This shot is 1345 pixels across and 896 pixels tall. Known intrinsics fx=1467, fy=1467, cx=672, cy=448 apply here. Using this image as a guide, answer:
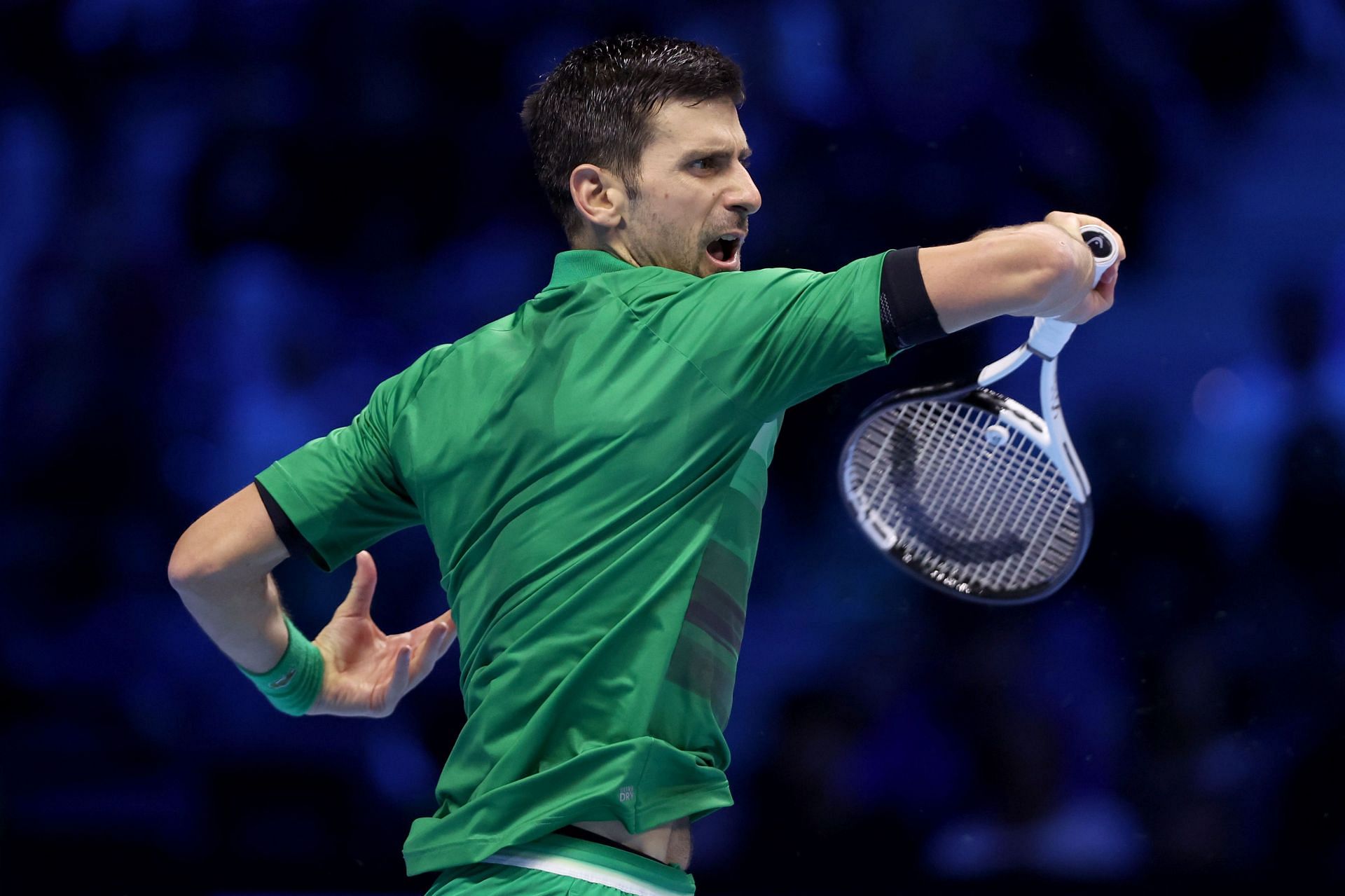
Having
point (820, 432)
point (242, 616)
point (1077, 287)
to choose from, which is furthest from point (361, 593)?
point (820, 432)

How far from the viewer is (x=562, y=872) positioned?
153cm

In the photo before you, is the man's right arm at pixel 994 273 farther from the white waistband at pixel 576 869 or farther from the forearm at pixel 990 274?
the white waistband at pixel 576 869

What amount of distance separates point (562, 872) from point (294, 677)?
0.72 m

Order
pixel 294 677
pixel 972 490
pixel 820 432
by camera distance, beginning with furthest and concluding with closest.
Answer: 1. pixel 820 432
2. pixel 972 490
3. pixel 294 677

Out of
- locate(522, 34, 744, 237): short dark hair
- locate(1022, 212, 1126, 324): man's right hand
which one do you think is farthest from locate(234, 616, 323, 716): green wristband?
locate(1022, 212, 1126, 324): man's right hand

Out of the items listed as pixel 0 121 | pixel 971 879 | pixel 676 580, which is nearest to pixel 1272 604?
pixel 971 879

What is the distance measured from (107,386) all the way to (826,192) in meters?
1.94

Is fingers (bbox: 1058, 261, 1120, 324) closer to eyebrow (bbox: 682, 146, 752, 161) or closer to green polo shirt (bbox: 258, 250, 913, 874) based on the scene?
green polo shirt (bbox: 258, 250, 913, 874)

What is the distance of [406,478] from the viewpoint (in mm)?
1782

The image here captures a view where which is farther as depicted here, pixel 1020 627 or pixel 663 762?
pixel 1020 627

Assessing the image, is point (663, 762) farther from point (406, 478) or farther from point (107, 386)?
point (107, 386)

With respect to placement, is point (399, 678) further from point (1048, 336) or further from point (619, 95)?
point (1048, 336)

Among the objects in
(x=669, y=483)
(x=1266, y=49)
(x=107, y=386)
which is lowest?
(x=669, y=483)

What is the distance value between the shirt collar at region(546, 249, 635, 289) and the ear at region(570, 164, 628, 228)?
0.04 m
